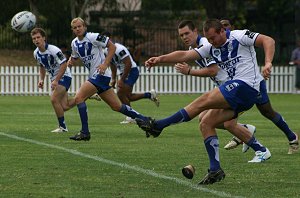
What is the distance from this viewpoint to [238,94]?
11.0m

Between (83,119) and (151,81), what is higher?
(83,119)

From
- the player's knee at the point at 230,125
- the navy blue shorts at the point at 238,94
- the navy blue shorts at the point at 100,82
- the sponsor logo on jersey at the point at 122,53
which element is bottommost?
the player's knee at the point at 230,125

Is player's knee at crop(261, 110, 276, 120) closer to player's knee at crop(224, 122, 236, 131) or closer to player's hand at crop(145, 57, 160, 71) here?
player's knee at crop(224, 122, 236, 131)

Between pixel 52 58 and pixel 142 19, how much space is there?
1211 inches

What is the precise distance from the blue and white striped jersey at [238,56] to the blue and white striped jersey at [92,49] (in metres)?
5.46

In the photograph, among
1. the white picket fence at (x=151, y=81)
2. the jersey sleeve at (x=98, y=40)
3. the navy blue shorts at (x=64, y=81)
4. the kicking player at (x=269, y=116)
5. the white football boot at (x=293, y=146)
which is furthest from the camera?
the white picket fence at (x=151, y=81)

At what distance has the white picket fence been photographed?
118 feet

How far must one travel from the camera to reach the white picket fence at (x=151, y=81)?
35938 mm

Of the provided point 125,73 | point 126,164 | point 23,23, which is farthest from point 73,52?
point 23,23

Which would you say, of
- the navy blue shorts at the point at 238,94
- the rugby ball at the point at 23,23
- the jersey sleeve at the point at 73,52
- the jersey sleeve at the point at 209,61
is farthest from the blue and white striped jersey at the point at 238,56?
the rugby ball at the point at 23,23

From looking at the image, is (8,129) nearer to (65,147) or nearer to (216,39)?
(65,147)

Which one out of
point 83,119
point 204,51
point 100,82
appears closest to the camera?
point 204,51

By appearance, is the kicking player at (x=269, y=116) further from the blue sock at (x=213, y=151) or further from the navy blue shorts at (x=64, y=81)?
the navy blue shorts at (x=64, y=81)

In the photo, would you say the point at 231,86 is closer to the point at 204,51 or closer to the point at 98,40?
the point at 204,51
